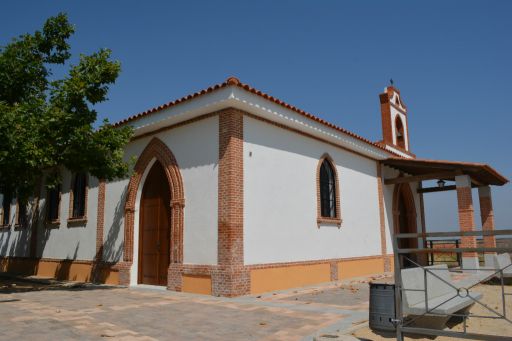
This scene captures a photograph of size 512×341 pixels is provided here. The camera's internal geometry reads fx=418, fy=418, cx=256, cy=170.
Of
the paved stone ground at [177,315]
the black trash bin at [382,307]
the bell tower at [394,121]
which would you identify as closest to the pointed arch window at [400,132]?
the bell tower at [394,121]

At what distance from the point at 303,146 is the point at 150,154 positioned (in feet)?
14.6

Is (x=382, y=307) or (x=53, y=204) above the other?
(x=53, y=204)

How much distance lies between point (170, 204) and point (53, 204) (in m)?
8.06

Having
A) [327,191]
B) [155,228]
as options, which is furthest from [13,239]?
[327,191]

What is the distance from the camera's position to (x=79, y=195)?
15125mm

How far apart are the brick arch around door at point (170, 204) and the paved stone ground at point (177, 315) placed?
98 cm

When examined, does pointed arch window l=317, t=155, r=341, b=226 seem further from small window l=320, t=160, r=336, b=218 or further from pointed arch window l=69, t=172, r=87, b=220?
pointed arch window l=69, t=172, r=87, b=220

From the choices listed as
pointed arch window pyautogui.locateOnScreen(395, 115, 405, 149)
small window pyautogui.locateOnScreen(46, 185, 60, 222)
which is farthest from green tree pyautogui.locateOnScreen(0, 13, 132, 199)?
pointed arch window pyautogui.locateOnScreen(395, 115, 405, 149)

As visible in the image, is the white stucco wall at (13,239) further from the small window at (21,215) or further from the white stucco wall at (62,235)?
the small window at (21,215)

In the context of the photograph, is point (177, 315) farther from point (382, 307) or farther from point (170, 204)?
point (170, 204)

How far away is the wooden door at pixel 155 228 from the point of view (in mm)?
11570

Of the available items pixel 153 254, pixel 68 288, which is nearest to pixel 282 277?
pixel 153 254

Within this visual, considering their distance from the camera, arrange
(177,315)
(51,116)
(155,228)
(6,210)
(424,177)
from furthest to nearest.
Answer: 1. (6,210)
2. (424,177)
3. (155,228)
4. (51,116)
5. (177,315)

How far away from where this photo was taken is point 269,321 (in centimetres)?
660
